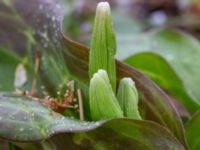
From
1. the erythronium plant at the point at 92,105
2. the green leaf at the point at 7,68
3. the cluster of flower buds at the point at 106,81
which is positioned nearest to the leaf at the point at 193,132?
the erythronium plant at the point at 92,105

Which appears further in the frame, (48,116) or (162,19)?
(162,19)

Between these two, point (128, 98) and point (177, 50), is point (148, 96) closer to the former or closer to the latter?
point (128, 98)

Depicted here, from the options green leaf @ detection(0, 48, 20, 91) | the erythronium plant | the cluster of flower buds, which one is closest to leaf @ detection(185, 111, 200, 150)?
the erythronium plant

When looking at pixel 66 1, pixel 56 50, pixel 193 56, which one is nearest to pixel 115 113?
pixel 56 50

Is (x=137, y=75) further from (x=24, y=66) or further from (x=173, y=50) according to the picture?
(x=173, y=50)

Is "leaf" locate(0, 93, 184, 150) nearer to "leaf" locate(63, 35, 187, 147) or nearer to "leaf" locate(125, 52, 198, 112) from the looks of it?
"leaf" locate(63, 35, 187, 147)

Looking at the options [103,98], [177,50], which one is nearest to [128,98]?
[103,98]
